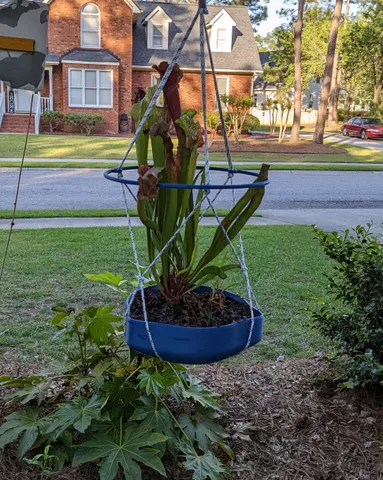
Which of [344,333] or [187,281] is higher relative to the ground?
[187,281]

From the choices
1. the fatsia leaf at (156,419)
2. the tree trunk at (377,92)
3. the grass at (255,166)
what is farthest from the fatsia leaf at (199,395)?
the tree trunk at (377,92)

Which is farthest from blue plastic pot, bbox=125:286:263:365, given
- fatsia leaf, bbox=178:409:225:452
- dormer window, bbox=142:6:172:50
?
dormer window, bbox=142:6:172:50

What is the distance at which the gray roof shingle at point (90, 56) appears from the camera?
24.6m

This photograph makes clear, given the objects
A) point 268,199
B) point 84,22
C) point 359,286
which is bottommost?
point 268,199

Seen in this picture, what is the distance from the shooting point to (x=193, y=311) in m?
2.15

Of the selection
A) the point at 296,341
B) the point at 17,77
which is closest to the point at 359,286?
the point at 296,341

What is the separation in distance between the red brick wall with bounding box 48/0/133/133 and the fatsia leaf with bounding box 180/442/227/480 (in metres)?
24.5

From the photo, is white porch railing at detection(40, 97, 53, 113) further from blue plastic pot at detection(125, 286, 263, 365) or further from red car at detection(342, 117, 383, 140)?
blue plastic pot at detection(125, 286, 263, 365)

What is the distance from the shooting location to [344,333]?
2.92 m

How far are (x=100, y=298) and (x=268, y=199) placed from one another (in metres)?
7.10

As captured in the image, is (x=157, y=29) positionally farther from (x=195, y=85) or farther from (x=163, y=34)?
(x=195, y=85)

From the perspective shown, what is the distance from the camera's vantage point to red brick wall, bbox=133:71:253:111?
26516 mm

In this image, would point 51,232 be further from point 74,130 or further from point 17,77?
point 74,130

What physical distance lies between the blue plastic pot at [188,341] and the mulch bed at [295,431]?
708mm
